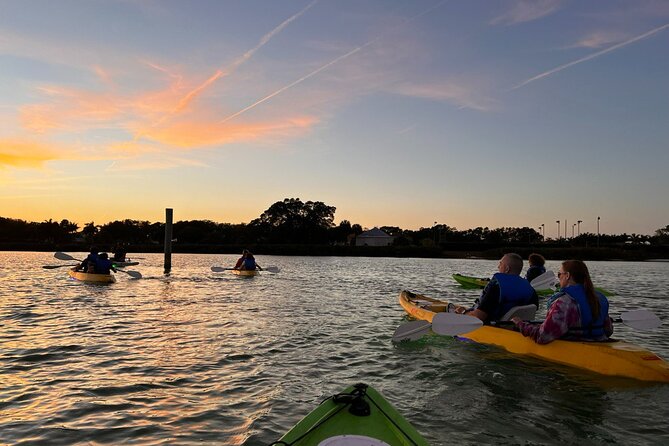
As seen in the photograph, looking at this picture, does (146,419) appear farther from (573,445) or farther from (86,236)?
(86,236)

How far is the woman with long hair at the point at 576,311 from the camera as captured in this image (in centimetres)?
639

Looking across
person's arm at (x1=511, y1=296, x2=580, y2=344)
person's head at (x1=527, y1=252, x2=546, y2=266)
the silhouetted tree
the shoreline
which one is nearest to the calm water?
person's arm at (x1=511, y1=296, x2=580, y2=344)

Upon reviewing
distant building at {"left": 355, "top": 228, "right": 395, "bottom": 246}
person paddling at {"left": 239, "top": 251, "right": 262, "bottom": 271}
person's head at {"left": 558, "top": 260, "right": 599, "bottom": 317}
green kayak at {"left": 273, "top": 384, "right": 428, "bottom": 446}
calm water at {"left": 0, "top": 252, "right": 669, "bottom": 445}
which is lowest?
calm water at {"left": 0, "top": 252, "right": 669, "bottom": 445}

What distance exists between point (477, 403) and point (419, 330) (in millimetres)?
2302

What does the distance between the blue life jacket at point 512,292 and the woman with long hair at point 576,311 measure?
0.91 metres

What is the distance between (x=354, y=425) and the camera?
3227 millimetres

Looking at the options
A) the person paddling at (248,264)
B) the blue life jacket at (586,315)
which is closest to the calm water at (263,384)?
the blue life jacket at (586,315)

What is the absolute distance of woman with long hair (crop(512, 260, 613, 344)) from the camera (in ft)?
21.0

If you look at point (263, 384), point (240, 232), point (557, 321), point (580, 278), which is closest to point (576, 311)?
point (557, 321)

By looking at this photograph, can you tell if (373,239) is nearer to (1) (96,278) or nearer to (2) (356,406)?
(1) (96,278)

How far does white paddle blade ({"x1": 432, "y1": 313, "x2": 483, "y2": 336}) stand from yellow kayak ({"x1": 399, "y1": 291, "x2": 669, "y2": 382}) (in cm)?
57

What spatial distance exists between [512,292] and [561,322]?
1189mm

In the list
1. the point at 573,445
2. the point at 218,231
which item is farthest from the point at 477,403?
the point at 218,231

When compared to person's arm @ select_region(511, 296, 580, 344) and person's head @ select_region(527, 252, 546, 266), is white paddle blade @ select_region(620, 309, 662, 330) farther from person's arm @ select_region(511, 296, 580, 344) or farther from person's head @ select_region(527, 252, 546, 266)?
person's head @ select_region(527, 252, 546, 266)
